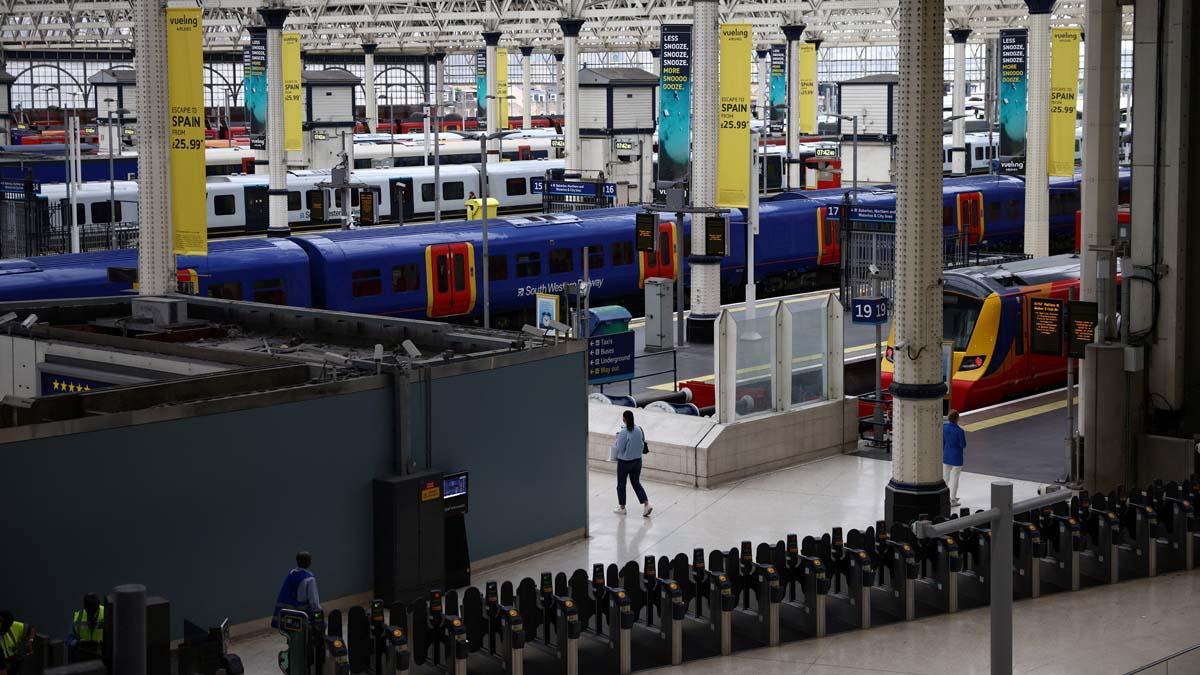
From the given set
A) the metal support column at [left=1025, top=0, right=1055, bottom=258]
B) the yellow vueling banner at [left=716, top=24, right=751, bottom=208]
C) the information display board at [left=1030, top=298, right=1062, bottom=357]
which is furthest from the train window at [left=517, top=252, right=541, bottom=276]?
the information display board at [left=1030, top=298, right=1062, bottom=357]

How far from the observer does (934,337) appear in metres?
16.8

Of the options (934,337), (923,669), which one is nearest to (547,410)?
(934,337)

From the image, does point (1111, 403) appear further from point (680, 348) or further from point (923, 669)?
point (680, 348)

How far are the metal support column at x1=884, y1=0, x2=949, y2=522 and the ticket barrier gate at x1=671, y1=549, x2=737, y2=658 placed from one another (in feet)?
13.0

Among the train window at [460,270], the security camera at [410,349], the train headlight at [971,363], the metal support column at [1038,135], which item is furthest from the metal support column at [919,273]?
the metal support column at [1038,135]

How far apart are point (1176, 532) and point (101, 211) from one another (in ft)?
105

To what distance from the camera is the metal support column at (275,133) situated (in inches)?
1598

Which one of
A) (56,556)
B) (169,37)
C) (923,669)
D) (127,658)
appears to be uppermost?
(169,37)

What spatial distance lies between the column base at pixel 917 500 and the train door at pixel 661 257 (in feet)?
65.2

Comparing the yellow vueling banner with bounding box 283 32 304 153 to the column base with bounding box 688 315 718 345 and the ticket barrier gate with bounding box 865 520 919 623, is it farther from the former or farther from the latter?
the ticket barrier gate with bounding box 865 520 919 623

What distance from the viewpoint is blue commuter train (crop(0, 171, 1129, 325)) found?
94.3 feet

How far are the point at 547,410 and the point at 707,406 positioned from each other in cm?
782

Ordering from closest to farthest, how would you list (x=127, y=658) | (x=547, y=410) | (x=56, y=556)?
(x=127, y=658) < (x=56, y=556) < (x=547, y=410)

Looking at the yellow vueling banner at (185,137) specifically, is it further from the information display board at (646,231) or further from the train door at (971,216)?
the train door at (971,216)
